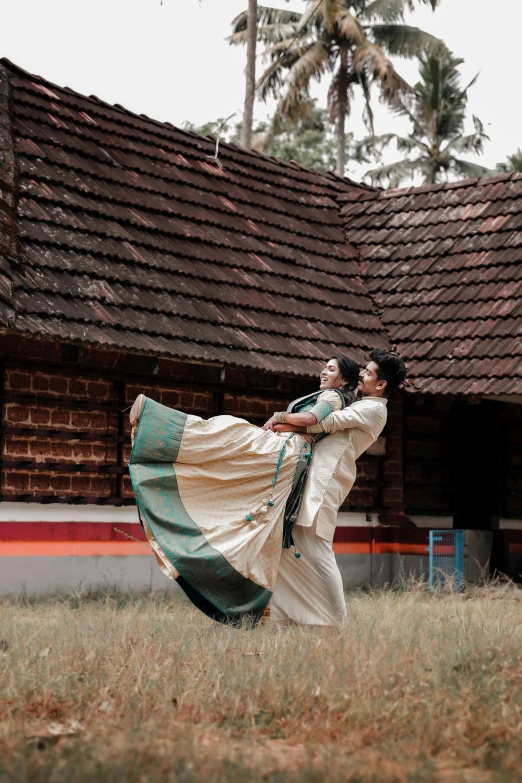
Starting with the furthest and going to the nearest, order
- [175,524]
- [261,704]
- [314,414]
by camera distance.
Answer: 1. [314,414]
2. [175,524]
3. [261,704]

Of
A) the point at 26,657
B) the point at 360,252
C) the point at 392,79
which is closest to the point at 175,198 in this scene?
the point at 360,252

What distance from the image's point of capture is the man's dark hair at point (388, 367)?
708 centimetres

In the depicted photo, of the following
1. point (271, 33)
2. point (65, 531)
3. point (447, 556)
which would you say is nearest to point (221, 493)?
point (65, 531)

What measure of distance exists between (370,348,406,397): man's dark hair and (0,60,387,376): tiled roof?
10.1ft

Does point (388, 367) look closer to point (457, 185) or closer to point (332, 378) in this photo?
point (332, 378)

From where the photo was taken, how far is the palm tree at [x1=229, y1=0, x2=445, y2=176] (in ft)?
97.3

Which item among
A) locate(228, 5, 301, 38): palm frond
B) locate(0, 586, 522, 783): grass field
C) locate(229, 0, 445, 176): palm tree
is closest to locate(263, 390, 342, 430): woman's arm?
locate(0, 586, 522, 783): grass field

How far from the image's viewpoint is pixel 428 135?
112 ft

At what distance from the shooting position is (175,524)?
6609 millimetres

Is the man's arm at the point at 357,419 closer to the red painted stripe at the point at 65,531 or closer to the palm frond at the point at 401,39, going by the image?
the red painted stripe at the point at 65,531

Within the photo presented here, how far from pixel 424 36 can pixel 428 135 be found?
3.38 meters

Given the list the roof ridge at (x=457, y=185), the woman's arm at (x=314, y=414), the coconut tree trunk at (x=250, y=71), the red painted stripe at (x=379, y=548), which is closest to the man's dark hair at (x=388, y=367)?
the woman's arm at (x=314, y=414)

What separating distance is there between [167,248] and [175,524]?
531 cm

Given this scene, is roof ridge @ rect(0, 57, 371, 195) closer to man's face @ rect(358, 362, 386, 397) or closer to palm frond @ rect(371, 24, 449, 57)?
man's face @ rect(358, 362, 386, 397)
